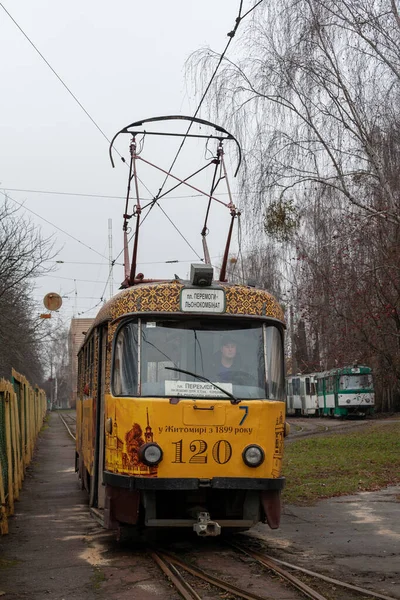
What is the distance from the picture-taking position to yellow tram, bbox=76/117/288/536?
8688mm

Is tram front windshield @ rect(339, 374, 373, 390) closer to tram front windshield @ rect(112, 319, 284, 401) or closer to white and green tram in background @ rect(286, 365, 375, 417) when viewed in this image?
white and green tram in background @ rect(286, 365, 375, 417)

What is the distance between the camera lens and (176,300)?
921 cm

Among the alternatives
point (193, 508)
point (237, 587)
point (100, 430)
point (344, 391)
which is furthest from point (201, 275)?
point (344, 391)

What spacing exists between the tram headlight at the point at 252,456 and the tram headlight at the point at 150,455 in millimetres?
881

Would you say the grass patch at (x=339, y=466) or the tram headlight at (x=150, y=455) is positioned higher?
the tram headlight at (x=150, y=455)

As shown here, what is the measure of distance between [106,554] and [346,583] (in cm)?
288

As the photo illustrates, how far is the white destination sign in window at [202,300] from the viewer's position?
362 inches

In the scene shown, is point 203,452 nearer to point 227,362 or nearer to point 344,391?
point 227,362

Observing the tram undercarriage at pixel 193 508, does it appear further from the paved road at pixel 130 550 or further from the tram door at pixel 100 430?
the tram door at pixel 100 430

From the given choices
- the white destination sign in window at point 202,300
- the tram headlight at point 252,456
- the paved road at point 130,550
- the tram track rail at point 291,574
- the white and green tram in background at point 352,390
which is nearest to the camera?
the tram track rail at point 291,574

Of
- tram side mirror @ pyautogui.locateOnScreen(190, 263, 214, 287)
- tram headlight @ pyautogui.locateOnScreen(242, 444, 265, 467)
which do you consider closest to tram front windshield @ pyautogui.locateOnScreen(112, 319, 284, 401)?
tram side mirror @ pyautogui.locateOnScreen(190, 263, 214, 287)

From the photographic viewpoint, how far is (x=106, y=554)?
357 inches

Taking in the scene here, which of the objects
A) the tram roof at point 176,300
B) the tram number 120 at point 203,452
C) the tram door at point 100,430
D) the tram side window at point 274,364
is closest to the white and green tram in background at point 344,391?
the tram door at point 100,430

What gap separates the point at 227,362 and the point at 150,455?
1.32m
